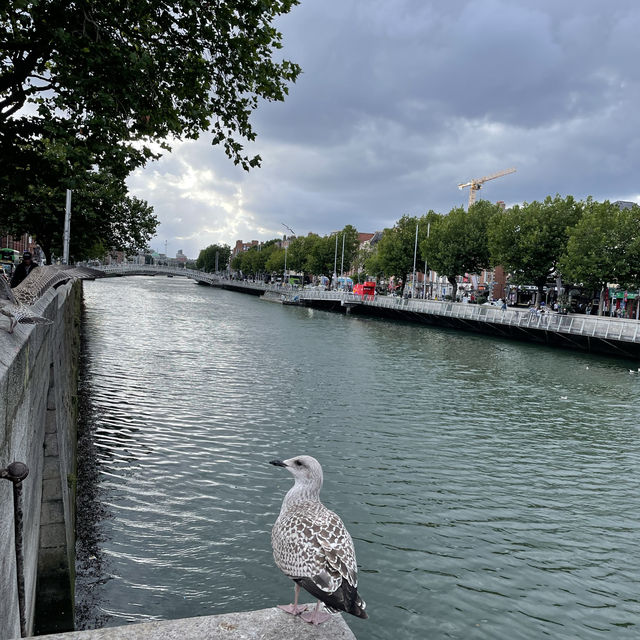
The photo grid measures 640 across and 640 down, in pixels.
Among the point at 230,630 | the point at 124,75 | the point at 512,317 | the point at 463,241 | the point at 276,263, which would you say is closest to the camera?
the point at 230,630

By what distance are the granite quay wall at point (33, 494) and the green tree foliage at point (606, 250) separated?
51.8 metres

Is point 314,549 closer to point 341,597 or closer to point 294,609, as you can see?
point 341,597

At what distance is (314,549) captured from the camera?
433 cm

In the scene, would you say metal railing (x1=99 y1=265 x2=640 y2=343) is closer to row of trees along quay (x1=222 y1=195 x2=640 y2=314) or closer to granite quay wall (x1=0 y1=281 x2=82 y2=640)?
row of trees along quay (x1=222 y1=195 x2=640 y2=314)

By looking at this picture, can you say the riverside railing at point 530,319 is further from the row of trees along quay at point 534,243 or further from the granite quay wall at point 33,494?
the granite quay wall at point 33,494

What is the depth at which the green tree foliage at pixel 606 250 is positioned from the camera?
50.1 m

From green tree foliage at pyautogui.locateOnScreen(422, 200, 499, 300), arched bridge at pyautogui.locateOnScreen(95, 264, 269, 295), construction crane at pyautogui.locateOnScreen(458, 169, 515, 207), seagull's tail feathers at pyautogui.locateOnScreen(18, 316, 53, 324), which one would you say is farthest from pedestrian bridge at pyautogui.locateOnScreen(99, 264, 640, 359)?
construction crane at pyautogui.locateOnScreen(458, 169, 515, 207)

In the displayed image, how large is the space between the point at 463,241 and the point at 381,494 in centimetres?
6469

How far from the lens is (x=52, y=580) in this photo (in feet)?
21.7

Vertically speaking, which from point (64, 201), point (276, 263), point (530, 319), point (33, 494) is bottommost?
point (33, 494)

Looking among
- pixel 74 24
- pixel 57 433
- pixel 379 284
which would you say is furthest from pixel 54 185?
pixel 379 284

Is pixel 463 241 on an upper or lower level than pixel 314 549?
upper

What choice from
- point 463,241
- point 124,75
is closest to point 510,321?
point 463,241

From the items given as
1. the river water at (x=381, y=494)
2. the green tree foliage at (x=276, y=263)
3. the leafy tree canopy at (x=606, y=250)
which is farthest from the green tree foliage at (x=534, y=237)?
the green tree foliage at (x=276, y=263)
